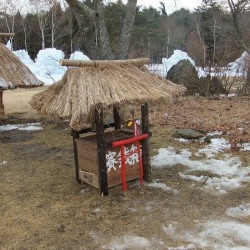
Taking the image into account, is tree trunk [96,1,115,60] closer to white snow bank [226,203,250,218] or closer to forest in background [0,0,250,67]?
white snow bank [226,203,250,218]

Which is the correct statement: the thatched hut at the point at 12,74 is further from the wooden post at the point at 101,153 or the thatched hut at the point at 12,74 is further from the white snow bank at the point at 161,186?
the white snow bank at the point at 161,186

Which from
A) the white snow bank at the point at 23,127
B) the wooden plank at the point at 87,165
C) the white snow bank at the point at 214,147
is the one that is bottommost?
the white snow bank at the point at 214,147

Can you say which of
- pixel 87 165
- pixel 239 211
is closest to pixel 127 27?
pixel 87 165

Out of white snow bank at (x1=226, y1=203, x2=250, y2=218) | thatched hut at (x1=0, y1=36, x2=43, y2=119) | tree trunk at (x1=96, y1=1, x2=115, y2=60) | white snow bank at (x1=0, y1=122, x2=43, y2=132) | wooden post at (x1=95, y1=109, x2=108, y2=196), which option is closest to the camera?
white snow bank at (x1=226, y1=203, x2=250, y2=218)

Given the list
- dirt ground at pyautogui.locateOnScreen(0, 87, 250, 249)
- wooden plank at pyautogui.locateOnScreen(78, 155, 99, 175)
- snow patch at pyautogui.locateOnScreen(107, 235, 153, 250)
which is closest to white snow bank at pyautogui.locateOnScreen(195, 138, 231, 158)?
dirt ground at pyautogui.locateOnScreen(0, 87, 250, 249)

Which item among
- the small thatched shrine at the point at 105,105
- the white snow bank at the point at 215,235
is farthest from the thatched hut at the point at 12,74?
the white snow bank at the point at 215,235

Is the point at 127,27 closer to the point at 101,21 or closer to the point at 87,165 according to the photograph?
the point at 101,21

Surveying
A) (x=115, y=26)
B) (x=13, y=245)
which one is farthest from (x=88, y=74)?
(x=115, y=26)

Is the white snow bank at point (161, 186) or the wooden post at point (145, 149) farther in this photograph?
the wooden post at point (145, 149)

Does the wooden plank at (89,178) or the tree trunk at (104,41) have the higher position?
the tree trunk at (104,41)

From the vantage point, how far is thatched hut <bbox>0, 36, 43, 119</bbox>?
8.59 meters

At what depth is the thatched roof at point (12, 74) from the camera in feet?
28.2

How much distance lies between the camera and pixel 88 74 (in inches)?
167

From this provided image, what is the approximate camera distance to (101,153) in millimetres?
4332
